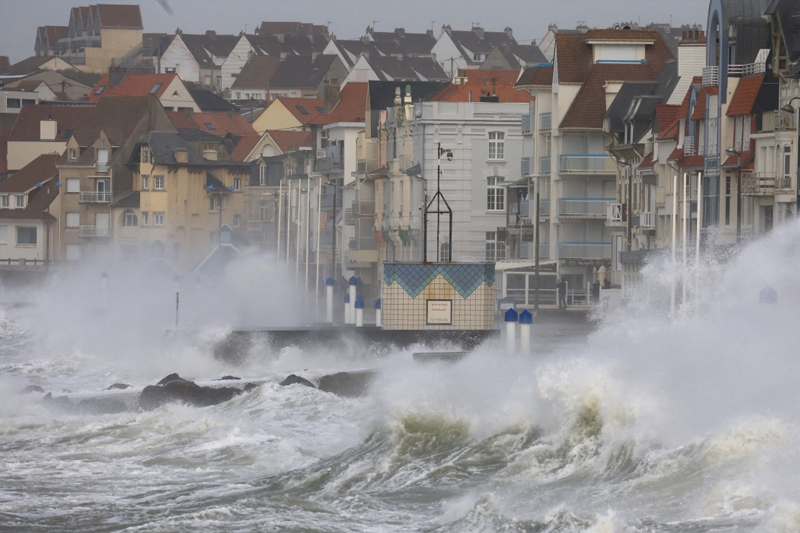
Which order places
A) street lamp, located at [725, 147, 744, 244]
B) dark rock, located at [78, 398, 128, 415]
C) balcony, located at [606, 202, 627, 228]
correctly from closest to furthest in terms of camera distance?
dark rock, located at [78, 398, 128, 415] → street lamp, located at [725, 147, 744, 244] → balcony, located at [606, 202, 627, 228]

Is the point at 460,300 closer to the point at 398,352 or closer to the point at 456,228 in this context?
the point at 398,352

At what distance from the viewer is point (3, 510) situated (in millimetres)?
20234

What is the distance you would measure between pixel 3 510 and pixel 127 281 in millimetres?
74921

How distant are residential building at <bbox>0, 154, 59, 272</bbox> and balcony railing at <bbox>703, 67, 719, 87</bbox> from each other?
213 feet

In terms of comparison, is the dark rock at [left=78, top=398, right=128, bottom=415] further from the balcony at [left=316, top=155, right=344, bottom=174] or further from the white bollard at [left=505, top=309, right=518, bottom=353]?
the balcony at [left=316, top=155, right=344, bottom=174]

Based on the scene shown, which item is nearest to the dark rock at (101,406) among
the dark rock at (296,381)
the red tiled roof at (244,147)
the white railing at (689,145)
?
the dark rock at (296,381)

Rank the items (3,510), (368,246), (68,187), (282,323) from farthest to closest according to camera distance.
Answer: (68,187) → (368,246) → (282,323) → (3,510)

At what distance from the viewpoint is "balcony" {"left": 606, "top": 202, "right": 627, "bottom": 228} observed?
6162 centimetres

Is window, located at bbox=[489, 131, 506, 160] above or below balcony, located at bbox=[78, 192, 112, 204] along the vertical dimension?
above

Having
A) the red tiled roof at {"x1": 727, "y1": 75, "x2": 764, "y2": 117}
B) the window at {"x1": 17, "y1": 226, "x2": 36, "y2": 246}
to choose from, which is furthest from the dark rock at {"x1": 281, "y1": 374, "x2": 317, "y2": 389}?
the window at {"x1": 17, "y1": 226, "x2": 36, "y2": 246}

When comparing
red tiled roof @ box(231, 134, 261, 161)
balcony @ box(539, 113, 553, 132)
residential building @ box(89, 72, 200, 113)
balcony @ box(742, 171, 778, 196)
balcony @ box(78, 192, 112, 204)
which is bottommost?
balcony @ box(742, 171, 778, 196)

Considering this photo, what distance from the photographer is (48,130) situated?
125 meters

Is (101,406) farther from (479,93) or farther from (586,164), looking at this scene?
(479,93)

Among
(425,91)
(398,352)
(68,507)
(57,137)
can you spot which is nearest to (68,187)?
(57,137)
